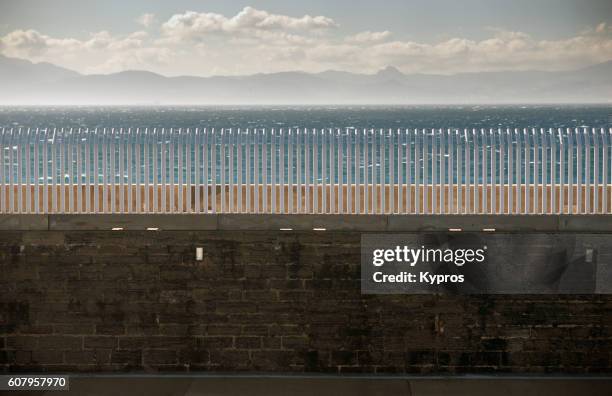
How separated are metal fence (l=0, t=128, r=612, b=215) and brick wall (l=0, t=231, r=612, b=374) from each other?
1.82ft

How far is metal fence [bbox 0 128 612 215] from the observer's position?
1464cm

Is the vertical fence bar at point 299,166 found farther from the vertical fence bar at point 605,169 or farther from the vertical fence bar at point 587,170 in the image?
the vertical fence bar at point 605,169

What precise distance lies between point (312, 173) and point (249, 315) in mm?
2380

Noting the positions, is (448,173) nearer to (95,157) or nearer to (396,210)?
(396,210)

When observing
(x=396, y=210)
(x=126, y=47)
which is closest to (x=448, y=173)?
(x=396, y=210)

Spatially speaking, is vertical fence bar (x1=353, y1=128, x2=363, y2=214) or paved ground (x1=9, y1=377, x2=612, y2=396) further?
vertical fence bar (x1=353, y1=128, x2=363, y2=214)

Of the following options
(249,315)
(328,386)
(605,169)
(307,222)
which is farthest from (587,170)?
(249,315)

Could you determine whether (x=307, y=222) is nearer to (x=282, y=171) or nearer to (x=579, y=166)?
(x=282, y=171)

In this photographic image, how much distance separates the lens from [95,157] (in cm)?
1475

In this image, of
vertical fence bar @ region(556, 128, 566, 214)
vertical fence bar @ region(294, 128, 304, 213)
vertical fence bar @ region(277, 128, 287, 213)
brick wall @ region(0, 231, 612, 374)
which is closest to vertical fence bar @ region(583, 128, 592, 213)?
vertical fence bar @ region(556, 128, 566, 214)

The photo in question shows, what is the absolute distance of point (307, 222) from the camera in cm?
1469

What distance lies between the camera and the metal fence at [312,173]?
14.6 metres

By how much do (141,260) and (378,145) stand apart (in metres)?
4.03

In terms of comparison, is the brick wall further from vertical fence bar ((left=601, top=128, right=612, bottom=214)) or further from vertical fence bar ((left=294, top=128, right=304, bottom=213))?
vertical fence bar ((left=601, top=128, right=612, bottom=214))
